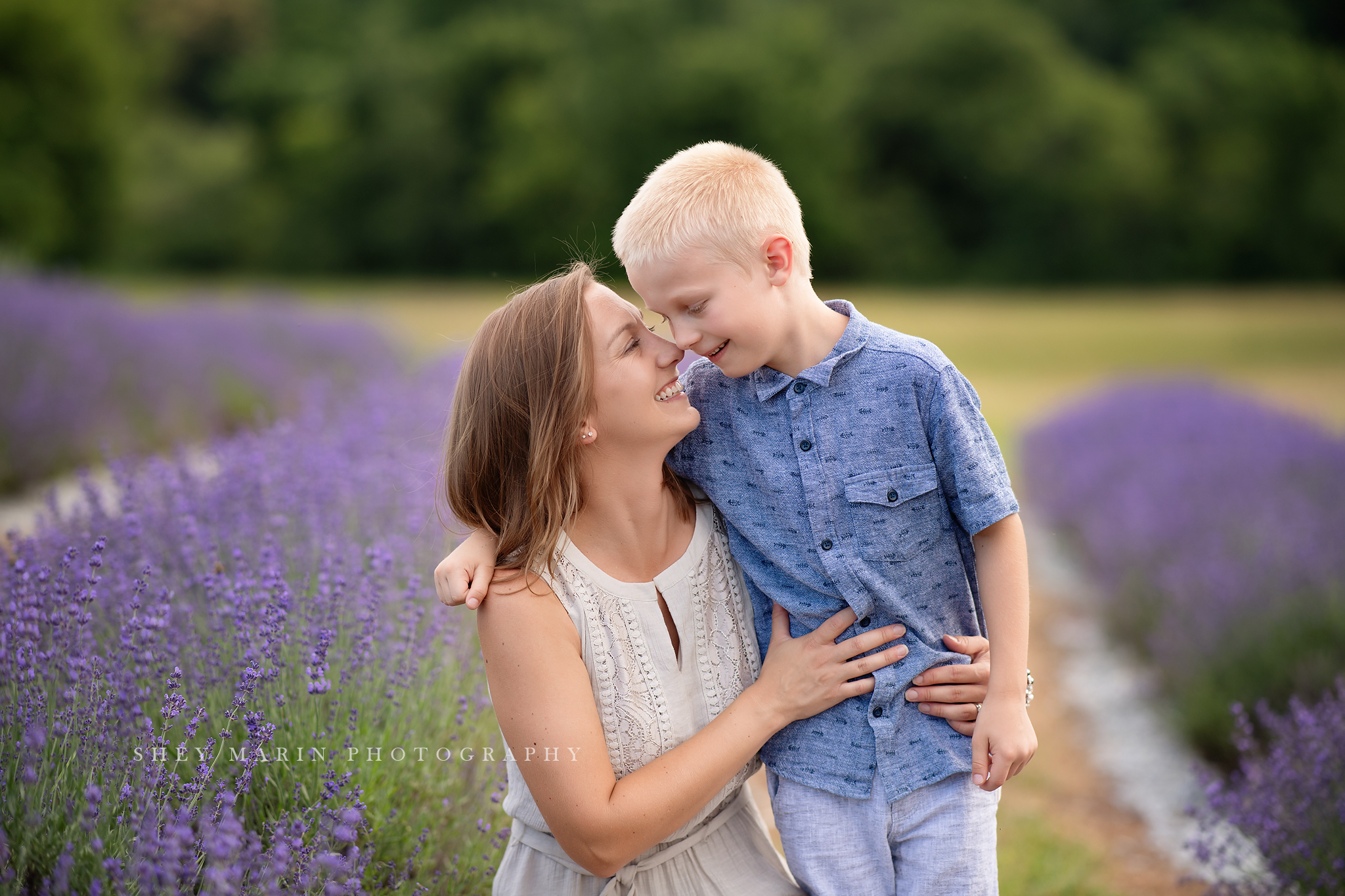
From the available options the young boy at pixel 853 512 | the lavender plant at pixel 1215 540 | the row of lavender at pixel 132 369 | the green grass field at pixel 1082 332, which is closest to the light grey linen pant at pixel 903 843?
the young boy at pixel 853 512

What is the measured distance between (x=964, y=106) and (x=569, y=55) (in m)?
9.82

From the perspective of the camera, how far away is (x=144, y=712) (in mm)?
1479

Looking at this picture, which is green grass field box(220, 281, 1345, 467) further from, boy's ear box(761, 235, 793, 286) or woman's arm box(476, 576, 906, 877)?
woman's arm box(476, 576, 906, 877)

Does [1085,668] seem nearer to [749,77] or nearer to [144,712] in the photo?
[144,712]

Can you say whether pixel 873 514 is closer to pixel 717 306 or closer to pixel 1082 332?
pixel 717 306

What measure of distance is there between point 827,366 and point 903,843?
779 mm

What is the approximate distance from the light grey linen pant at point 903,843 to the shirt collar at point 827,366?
659mm

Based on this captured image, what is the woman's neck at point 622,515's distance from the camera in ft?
5.46

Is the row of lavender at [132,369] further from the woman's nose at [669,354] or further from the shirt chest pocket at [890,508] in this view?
the shirt chest pocket at [890,508]

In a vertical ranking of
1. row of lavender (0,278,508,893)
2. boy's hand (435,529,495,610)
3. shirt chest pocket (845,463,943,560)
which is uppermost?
shirt chest pocket (845,463,943,560)

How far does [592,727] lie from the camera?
1.46 metres

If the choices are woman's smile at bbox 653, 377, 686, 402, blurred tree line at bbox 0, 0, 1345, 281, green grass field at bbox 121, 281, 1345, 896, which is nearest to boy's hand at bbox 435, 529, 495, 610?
woman's smile at bbox 653, 377, 686, 402

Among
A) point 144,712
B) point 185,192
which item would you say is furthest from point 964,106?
point 144,712

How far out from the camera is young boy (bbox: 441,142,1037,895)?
157cm
